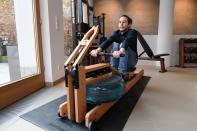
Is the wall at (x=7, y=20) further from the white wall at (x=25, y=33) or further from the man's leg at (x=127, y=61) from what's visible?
the man's leg at (x=127, y=61)

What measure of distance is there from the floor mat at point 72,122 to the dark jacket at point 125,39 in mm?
844

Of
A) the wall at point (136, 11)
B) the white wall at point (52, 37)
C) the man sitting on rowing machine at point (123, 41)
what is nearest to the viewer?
the man sitting on rowing machine at point (123, 41)

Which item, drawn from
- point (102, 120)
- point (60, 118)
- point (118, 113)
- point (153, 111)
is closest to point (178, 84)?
point (153, 111)

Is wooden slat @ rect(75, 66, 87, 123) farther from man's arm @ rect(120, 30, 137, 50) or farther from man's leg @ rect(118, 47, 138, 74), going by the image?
man's leg @ rect(118, 47, 138, 74)

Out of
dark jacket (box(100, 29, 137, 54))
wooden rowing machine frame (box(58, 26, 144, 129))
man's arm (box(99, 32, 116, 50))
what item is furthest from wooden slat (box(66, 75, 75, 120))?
man's arm (box(99, 32, 116, 50))

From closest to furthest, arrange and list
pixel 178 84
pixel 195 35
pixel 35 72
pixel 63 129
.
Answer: pixel 63 129, pixel 35 72, pixel 178 84, pixel 195 35

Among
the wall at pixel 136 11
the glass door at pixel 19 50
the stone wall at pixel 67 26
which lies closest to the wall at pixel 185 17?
the wall at pixel 136 11

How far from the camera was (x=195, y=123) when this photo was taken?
183 centimetres

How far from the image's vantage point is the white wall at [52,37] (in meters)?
3.17

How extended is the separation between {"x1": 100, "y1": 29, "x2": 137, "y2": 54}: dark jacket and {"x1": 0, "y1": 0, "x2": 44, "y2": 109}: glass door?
1.21 meters

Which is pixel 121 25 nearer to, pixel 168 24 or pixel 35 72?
pixel 35 72

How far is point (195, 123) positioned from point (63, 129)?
52.8 inches

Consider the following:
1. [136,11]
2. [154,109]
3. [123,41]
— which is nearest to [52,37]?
[123,41]

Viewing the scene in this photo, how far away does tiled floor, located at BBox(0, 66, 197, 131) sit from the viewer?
70.4 inches
